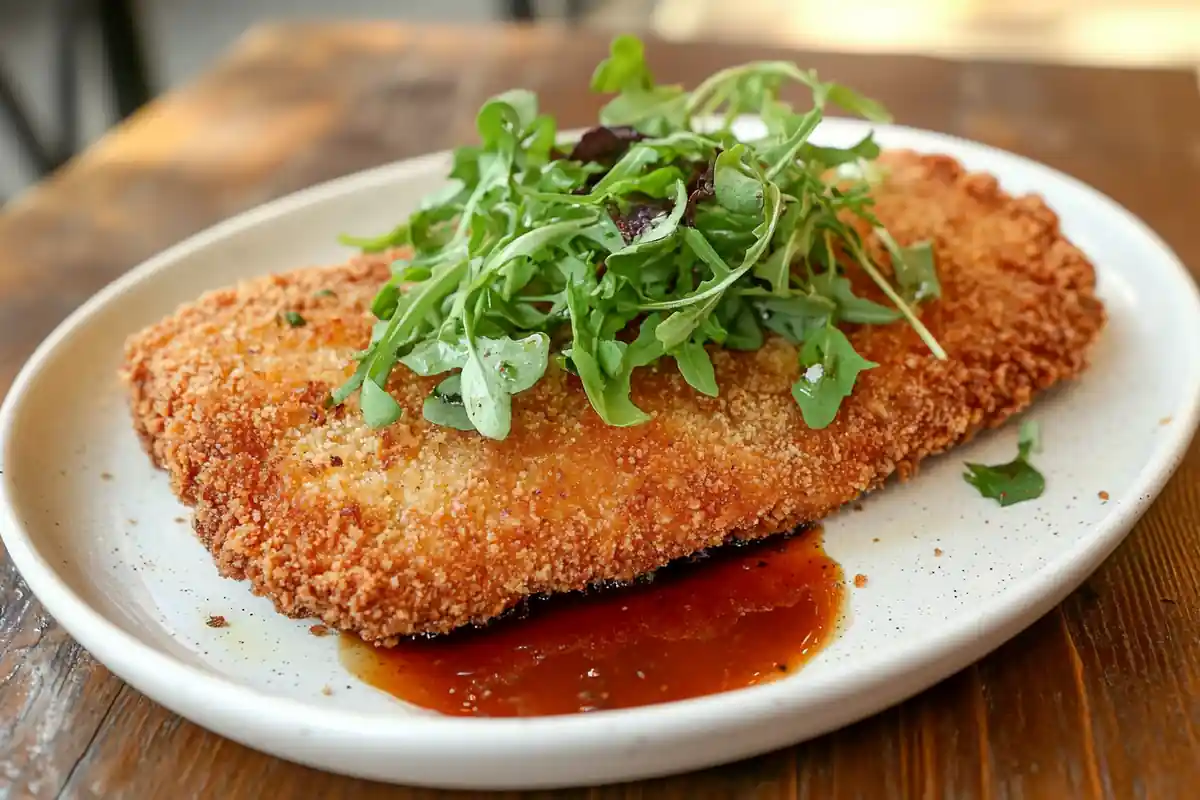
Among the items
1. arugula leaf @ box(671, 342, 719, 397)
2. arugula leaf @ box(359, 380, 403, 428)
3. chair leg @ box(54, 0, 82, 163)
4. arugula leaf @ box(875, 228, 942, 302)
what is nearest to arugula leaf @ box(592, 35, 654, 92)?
arugula leaf @ box(875, 228, 942, 302)

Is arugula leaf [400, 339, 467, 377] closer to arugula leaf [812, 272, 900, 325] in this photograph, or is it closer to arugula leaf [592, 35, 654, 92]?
arugula leaf [812, 272, 900, 325]

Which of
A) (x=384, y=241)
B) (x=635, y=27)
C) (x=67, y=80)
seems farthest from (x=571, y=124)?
(x=635, y=27)

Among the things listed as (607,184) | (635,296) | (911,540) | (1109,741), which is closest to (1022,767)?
(1109,741)

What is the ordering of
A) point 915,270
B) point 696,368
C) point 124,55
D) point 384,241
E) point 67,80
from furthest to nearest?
point 124,55 < point 67,80 < point 384,241 < point 915,270 < point 696,368

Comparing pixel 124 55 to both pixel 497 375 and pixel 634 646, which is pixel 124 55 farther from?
pixel 634 646

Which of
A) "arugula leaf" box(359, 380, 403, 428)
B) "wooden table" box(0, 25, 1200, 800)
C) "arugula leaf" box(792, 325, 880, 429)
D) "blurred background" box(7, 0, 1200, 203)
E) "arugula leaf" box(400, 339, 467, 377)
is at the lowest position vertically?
"blurred background" box(7, 0, 1200, 203)

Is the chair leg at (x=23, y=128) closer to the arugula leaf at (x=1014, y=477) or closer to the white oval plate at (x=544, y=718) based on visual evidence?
the white oval plate at (x=544, y=718)
